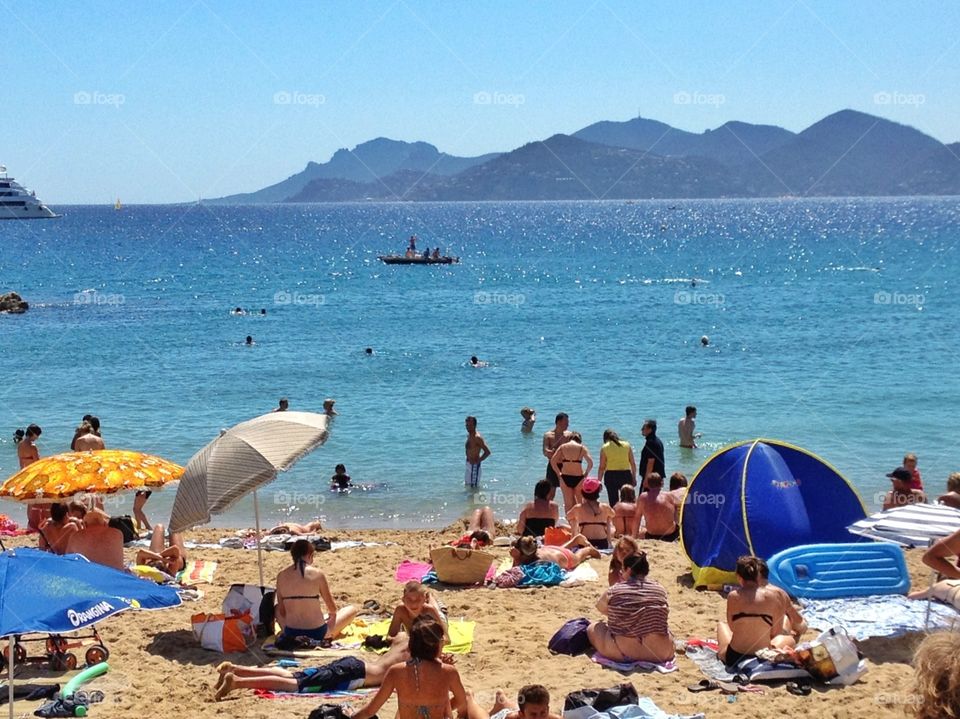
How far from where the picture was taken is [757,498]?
9836mm

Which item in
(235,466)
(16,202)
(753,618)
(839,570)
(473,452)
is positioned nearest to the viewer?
(753,618)

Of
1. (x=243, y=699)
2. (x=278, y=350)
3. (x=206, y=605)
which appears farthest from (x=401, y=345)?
(x=243, y=699)

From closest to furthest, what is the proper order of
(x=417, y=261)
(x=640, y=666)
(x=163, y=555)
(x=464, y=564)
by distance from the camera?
(x=640, y=666) < (x=464, y=564) < (x=163, y=555) < (x=417, y=261)

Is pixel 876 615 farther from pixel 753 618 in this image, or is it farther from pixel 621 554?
pixel 621 554

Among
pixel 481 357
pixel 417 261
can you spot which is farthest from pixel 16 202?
pixel 481 357

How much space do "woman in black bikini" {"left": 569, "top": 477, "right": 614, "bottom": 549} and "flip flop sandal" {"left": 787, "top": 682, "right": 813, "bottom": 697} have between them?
4101 mm

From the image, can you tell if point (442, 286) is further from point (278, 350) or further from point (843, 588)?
point (843, 588)

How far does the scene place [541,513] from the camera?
38.6 feet

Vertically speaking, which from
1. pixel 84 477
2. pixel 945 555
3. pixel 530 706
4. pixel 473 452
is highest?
pixel 84 477

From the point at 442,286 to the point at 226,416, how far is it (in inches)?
1279

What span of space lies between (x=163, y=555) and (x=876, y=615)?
6505 millimetres

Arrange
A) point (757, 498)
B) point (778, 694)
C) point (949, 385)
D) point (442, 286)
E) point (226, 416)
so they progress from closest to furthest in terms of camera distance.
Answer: point (778, 694), point (757, 498), point (226, 416), point (949, 385), point (442, 286)

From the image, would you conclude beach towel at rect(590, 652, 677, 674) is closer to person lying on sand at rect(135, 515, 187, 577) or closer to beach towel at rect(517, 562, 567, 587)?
beach towel at rect(517, 562, 567, 587)

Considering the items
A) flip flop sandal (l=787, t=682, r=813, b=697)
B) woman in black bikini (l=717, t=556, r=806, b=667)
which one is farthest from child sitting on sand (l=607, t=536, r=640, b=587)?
flip flop sandal (l=787, t=682, r=813, b=697)
